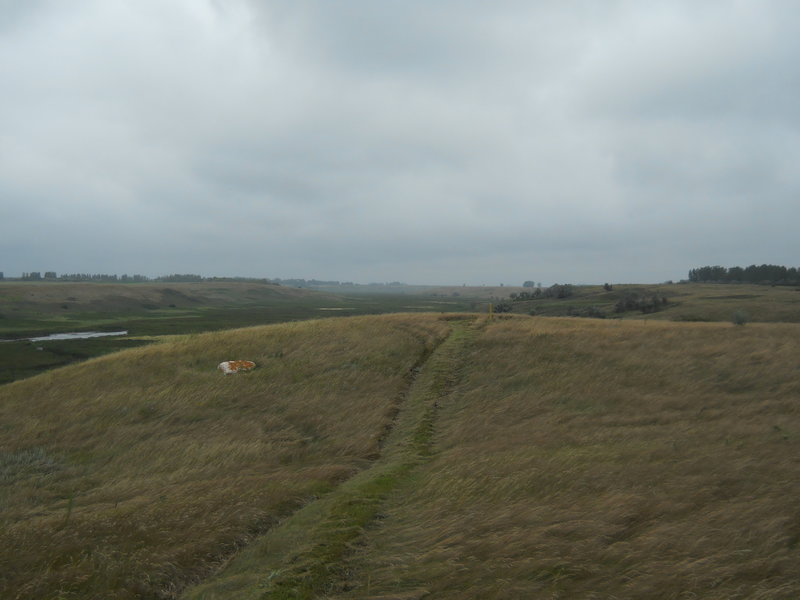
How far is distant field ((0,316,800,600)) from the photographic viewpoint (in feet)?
23.9

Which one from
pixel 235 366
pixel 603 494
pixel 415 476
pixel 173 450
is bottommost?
pixel 173 450

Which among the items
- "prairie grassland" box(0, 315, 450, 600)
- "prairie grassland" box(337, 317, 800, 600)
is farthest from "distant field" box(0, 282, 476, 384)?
"prairie grassland" box(337, 317, 800, 600)

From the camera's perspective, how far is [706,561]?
7094 mm

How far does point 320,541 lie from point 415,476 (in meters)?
3.63

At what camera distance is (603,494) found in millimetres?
9789

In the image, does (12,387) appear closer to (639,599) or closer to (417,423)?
(417,423)

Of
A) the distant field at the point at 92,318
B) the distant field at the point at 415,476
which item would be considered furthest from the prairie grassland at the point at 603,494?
the distant field at the point at 92,318

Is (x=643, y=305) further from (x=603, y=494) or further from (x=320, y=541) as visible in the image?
(x=320, y=541)

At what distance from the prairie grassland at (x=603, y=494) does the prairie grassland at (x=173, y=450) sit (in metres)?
2.79

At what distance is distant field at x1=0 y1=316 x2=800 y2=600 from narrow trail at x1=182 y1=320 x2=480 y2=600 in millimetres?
46

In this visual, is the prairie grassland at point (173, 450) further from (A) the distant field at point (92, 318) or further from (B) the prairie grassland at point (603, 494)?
(A) the distant field at point (92, 318)

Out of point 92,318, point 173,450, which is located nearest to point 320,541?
point 173,450

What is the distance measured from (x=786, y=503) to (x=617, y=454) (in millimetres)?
3609

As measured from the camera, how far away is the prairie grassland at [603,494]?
6.94 meters
